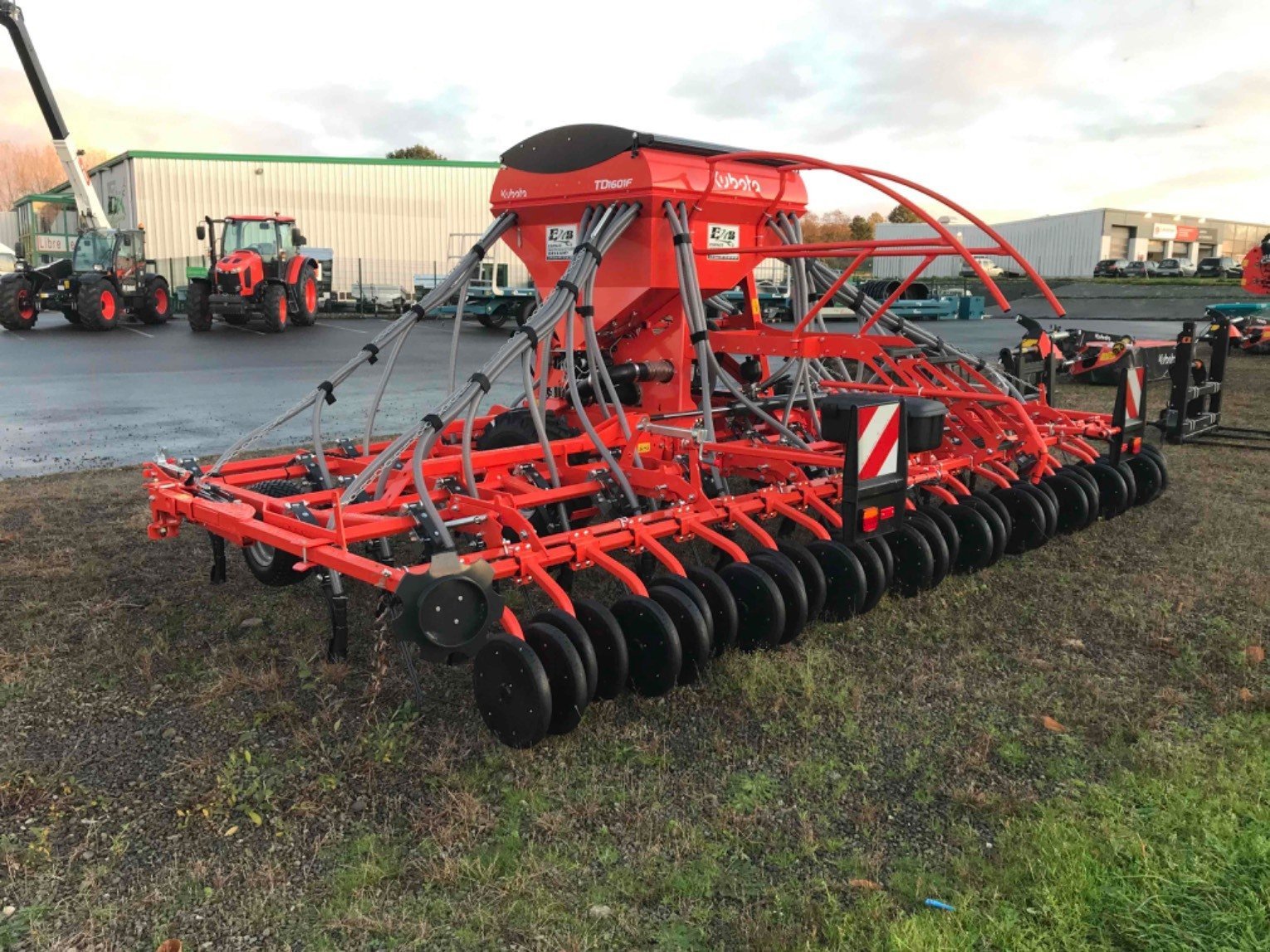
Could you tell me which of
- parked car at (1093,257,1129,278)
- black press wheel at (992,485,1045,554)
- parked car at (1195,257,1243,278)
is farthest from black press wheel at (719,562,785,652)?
parked car at (1093,257,1129,278)

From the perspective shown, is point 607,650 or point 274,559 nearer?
point 607,650

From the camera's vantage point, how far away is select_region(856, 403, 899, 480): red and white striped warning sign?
3.88m

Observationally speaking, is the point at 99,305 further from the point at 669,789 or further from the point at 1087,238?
the point at 1087,238

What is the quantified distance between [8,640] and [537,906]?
3.02m

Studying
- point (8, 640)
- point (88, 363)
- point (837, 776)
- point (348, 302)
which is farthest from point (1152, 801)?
point (348, 302)

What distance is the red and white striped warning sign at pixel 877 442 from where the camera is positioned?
388cm

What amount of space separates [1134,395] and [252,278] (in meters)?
19.1

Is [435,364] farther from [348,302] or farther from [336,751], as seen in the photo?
[348,302]

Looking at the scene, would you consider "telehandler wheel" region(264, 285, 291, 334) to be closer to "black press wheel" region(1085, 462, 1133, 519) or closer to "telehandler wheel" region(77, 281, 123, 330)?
"telehandler wheel" region(77, 281, 123, 330)

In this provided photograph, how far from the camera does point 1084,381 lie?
505 inches

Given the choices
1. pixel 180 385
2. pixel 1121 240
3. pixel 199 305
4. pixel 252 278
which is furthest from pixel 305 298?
pixel 1121 240

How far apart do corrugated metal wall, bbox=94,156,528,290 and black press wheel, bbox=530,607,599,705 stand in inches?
1122

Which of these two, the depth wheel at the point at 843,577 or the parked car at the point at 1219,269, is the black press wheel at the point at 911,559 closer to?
the depth wheel at the point at 843,577

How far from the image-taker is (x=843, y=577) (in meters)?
4.20
